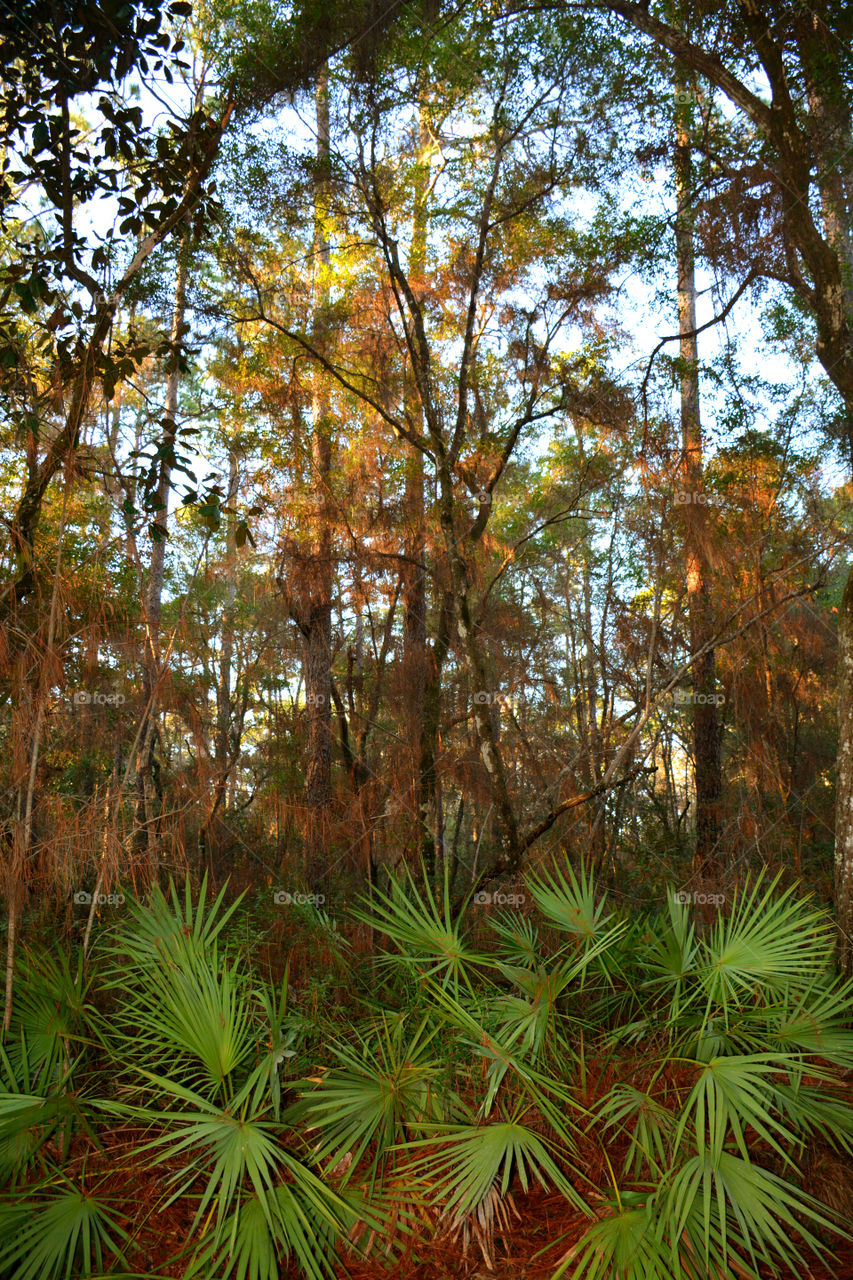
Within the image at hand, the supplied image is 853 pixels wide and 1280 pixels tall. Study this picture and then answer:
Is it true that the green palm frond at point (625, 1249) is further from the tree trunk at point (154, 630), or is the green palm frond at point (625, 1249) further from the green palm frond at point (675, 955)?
the tree trunk at point (154, 630)

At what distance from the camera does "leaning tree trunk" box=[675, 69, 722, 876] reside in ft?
24.5

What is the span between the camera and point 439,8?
21.7ft

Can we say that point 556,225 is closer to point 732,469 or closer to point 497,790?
point 732,469

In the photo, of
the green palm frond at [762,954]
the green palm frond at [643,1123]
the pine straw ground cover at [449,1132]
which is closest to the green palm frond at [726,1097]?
the pine straw ground cover at [449,1132]
